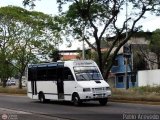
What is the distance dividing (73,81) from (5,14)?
29125mm

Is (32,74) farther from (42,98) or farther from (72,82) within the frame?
(72,82)

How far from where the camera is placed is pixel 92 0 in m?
34.0

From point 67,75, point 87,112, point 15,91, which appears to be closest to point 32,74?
point 67,75

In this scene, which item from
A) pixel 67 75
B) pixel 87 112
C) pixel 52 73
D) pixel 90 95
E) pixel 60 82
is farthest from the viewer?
pixel 52 73

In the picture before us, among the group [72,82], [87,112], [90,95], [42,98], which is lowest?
[87,112]

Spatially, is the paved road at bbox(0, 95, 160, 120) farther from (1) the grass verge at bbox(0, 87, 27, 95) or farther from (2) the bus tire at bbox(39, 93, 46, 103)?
(1) the grass verge at bbox(0, 87, 27, 95)

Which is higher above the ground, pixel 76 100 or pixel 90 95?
pixel 90 95

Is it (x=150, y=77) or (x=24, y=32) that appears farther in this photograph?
(x=24, y=32)

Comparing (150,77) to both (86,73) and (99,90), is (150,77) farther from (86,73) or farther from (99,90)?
(99,90)

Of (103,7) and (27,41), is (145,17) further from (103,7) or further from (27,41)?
(27,41)

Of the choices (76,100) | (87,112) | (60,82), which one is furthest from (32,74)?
(87,112)

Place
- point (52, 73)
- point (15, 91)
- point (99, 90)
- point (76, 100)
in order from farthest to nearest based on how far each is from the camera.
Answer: point (15, 91)
point (52, 73)
point (76, 100)
point (99, 90)

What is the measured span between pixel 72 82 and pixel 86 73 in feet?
3.07

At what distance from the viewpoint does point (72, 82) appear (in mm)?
27453
